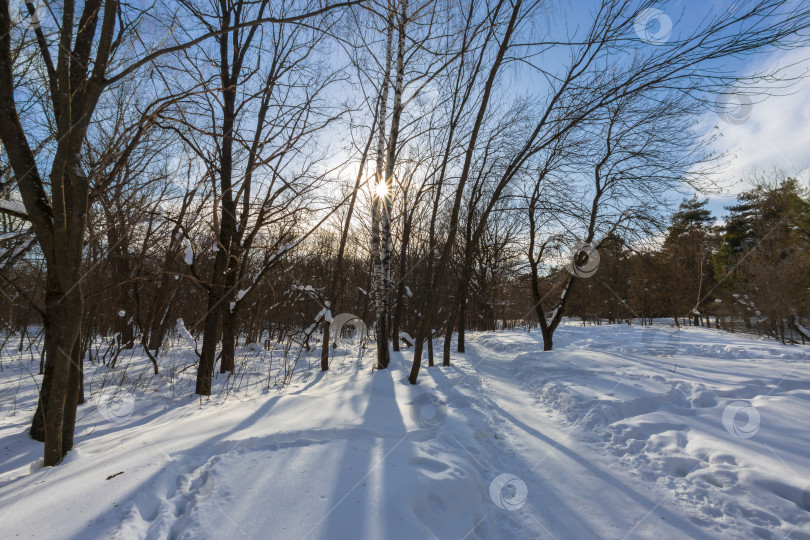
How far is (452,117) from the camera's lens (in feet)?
21.1

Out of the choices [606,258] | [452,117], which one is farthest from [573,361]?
[606,258]

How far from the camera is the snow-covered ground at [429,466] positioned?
1766 mm

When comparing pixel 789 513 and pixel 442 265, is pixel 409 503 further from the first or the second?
pixel 442 265

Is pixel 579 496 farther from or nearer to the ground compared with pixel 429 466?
nearer to the ground

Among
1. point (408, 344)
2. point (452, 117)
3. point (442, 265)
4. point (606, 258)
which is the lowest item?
point (408, 344)

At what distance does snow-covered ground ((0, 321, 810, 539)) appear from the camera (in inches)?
69.5

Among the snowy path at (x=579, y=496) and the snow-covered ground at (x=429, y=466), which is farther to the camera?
the snowy path at (x=579, y=496)

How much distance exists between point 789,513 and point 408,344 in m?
10.8

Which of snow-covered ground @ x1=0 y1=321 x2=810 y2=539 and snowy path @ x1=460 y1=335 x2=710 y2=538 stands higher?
snow-covered ground @ x1=0 y1=321 x2=810 y2=539

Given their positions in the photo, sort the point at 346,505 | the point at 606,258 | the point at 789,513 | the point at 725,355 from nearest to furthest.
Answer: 1. the point at 346,505
2. the point at 789,513
3. the point at 725,355
4. the point at 606,258

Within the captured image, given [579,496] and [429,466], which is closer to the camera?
[429,466]

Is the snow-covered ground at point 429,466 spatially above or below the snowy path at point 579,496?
above

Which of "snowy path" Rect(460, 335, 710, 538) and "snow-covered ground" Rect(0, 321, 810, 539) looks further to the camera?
"snowy path" Rect(460, 335, 710, 538)

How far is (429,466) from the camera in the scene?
2.47 metres
